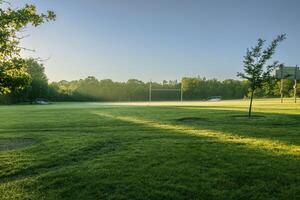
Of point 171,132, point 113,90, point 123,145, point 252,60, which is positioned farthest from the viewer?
point 113,90

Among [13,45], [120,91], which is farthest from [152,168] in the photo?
[120,91]

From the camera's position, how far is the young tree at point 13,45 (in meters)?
7.44

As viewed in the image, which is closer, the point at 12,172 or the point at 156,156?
the point at 12,172

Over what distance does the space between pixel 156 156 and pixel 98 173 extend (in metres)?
1.70

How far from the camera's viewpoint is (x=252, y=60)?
16547 millimetres

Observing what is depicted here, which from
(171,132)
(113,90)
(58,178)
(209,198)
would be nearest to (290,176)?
(209,198)

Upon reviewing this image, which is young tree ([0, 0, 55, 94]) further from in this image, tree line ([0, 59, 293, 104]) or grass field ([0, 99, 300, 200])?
tree line ([0, 59, 293, 104])

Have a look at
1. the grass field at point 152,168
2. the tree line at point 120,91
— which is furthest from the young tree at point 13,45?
the tree line at point 120,91

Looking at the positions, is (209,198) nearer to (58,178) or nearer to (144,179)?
(144,179)

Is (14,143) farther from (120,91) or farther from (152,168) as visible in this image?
(120,91)

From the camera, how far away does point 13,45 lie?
7.87m

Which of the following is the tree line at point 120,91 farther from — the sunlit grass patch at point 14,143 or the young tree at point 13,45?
the young tree at point 13,45

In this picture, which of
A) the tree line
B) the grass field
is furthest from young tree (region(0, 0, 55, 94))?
the tree line

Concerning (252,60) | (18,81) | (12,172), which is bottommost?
(12,172)
